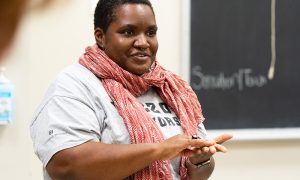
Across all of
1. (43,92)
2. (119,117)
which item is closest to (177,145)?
(119,117)

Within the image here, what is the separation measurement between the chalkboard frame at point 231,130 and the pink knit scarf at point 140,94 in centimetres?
58

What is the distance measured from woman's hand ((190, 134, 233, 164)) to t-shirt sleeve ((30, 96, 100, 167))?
0.75 ft

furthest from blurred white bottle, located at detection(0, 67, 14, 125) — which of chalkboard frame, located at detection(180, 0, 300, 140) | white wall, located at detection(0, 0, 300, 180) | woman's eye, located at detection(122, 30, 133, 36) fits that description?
chalkboard frame, located at detection(180, 0, 300, 140)

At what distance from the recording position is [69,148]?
935mm

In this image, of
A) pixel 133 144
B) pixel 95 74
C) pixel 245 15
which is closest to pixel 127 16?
pixel 95 74

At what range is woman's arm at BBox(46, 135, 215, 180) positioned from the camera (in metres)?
0.92

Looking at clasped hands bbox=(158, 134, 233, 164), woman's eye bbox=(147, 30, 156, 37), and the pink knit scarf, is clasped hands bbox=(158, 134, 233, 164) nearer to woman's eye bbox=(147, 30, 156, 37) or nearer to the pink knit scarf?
the pink knit scarf

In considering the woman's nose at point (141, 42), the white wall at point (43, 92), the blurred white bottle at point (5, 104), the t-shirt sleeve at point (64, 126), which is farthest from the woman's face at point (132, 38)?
the blurred white bottle at point (5, 104)

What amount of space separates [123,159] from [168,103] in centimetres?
27

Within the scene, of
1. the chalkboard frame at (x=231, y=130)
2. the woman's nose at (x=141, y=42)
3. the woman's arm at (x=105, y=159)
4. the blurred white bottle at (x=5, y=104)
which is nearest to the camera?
the woman's arm at (x=105, y=159)

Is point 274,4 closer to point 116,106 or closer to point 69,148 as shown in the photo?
point 116,106

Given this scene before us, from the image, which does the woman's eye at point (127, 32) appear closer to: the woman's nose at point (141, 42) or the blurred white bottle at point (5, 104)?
the woman's nose at point (141, 42)

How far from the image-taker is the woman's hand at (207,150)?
994 millimetres

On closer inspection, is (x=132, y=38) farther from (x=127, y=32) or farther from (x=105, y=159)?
(x=105, y=159)
